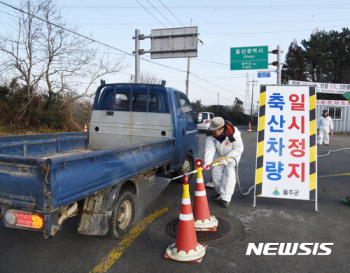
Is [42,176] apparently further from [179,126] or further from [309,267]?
[179,126]

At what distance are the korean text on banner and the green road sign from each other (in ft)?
48.2

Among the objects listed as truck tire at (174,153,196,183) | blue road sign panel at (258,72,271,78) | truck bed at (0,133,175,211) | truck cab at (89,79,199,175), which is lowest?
truck tire at (174,153,196,183)

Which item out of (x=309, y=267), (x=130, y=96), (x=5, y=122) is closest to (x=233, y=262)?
(x=309, y=267)

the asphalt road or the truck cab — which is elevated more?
the truck cab

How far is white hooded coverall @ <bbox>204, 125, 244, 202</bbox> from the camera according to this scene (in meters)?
5.03

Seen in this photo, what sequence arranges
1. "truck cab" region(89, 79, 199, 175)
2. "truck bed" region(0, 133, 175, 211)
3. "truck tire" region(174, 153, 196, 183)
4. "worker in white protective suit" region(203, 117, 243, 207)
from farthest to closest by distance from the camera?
"truck tire" region(174, 153, 196, 183) < "truck cab" region(89, 79, 199, 175) < "worker in white protective suit" region(203, 117, 243, 207) < "truck bed" region(0, 133, 175, 211)

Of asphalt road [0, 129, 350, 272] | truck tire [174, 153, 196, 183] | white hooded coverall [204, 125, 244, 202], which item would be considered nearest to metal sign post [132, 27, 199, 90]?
truck tire [174, 153, 196, 183]

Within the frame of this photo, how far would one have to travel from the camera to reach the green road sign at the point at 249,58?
18.6 meters

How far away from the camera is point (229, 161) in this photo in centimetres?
506

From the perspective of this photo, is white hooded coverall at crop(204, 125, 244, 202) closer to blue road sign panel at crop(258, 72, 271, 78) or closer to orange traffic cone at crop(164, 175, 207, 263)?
orange traffic cone at crop(164, 175, 207, 263)

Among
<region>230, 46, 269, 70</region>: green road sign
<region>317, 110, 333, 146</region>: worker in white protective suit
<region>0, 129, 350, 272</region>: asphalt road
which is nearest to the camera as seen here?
<region>0, 129, 350, 272</region>: asphalt road

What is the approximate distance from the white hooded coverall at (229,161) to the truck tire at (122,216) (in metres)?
1.55

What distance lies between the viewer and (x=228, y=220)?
443cm

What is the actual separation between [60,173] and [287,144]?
3.80 meters
